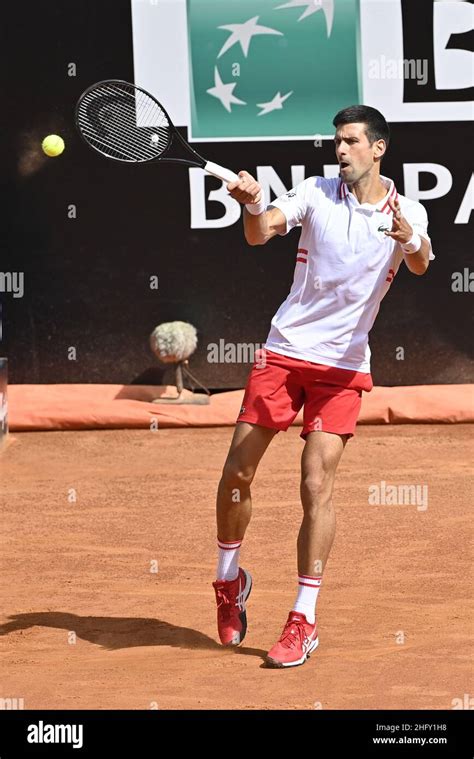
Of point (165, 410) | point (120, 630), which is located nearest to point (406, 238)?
point (120, 630)

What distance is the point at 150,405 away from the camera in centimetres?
977

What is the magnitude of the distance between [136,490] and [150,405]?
218cm

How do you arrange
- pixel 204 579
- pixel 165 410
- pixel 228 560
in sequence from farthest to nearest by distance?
pixel 165 410 → pixel 204 579 → pixel 228 560

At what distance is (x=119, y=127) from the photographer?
514 cm

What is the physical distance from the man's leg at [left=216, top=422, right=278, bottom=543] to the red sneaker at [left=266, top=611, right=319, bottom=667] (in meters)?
0.40

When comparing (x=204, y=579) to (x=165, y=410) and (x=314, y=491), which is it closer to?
(x=314, y=491)

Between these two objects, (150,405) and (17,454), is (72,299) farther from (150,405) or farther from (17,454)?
(17,454)

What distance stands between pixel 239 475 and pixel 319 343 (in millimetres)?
533

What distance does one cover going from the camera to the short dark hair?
464 cm

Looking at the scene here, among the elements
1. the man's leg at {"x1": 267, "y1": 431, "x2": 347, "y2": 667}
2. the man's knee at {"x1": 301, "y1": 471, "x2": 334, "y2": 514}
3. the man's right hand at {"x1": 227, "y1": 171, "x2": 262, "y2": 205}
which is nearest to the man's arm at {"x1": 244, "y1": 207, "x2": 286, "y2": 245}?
the man's right hand at {"x1": 227, "y1": 171, "x2": 262, "y2": 205}

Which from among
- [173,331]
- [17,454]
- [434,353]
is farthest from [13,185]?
[434,353]

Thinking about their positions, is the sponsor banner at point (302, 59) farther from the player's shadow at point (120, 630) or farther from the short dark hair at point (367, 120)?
the player's shadow at point (120, 630)

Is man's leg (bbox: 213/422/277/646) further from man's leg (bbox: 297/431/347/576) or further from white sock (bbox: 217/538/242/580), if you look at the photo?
man's leg (bbox: 297/431/347/576)

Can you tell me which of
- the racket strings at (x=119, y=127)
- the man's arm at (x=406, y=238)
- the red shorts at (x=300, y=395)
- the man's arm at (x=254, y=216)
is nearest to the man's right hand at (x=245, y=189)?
the man's arm at (x=254, y=216)
